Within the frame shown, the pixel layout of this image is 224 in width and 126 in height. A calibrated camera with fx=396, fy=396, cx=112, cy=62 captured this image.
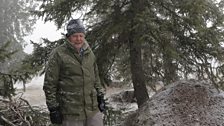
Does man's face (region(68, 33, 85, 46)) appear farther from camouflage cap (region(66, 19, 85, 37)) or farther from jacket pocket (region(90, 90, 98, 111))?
jacket pocket (region(90, 90, 98, 111))

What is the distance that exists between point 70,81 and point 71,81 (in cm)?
1

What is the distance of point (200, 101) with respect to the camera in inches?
294

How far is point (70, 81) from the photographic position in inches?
211

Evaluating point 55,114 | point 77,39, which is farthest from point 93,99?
point 77,39

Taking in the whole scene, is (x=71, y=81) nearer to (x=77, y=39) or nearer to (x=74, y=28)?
(x=77, y=39)

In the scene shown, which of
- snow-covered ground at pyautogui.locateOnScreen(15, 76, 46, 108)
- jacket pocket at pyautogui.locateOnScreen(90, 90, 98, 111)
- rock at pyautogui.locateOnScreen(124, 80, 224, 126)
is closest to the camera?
jacket pocket at pyautogui.locateOnScreen(90, 90, 98, 111)

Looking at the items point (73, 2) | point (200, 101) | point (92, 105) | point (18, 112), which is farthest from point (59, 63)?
point (73, 2)

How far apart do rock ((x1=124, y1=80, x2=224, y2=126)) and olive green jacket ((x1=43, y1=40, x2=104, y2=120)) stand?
2.14 m

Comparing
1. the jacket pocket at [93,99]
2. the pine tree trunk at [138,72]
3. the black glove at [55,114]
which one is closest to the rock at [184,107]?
the pine tree trunk at [138,72]

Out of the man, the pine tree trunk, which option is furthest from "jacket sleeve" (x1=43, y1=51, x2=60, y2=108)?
the pine tree trunk

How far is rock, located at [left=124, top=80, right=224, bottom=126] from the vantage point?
699cm

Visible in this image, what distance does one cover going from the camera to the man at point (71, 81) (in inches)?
209

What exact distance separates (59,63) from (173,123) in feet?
8.78

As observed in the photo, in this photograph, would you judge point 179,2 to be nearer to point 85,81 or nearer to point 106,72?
point 106,72
